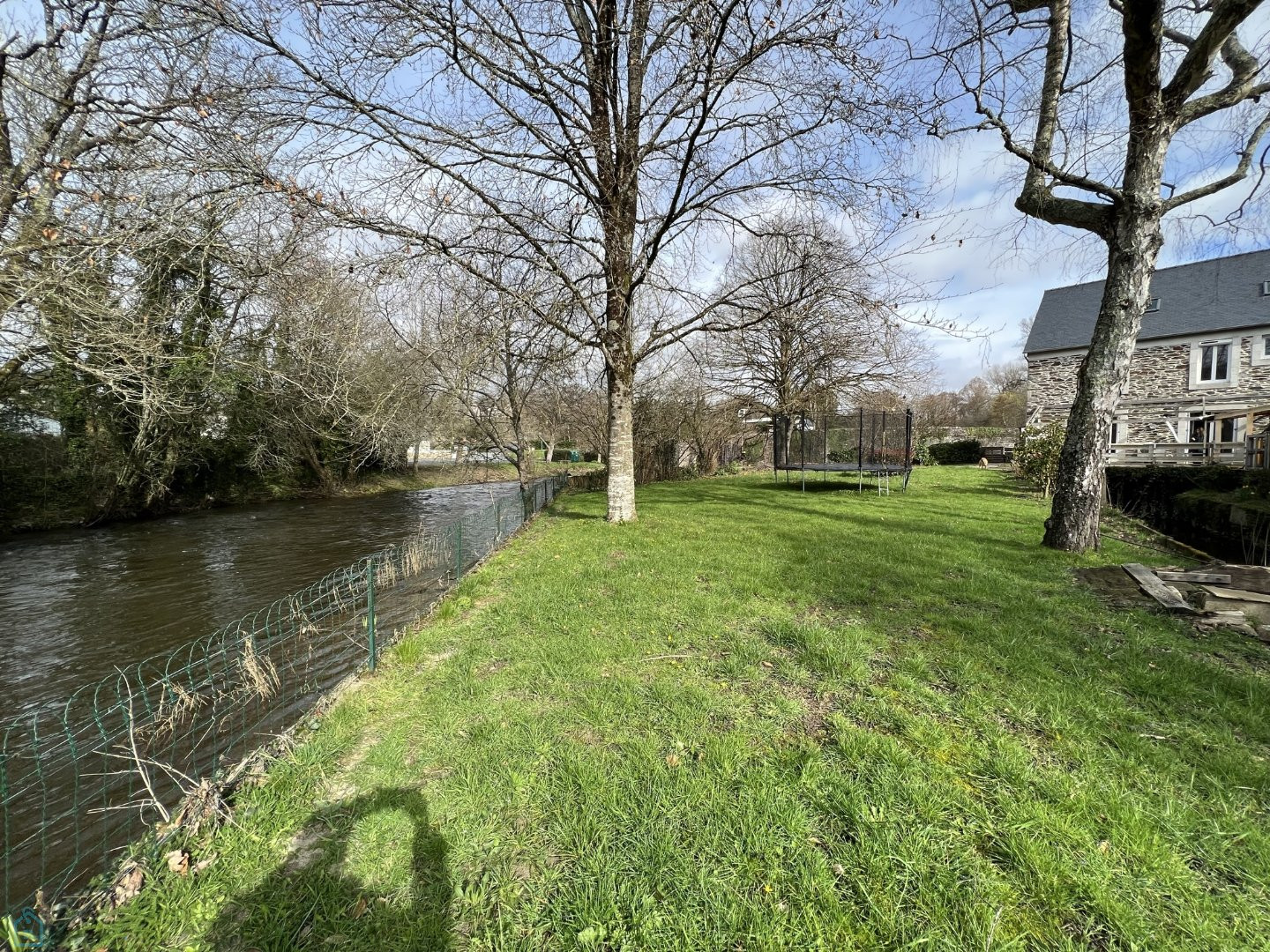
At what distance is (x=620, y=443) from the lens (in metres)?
8.39

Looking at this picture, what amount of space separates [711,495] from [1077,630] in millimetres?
9378

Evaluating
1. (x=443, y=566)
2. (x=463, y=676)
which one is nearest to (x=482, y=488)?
(x=443, y=566)

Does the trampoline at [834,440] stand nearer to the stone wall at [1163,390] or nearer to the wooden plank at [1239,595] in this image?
the stone wall at [1163,390]

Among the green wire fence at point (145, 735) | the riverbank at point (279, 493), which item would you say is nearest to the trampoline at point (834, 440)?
the riverbank at point (279, 493)

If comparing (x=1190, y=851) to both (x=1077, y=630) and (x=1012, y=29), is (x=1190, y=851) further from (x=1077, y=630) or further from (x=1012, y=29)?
(x=1012, y=29)

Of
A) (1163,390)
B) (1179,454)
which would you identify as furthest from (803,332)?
(1163,390)

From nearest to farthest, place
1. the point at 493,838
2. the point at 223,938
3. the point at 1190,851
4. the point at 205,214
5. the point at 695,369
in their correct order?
1. the point at 223,938
2. the point at 1190,851
3. the point at 493,838
4. the point at 205,214
5. the point at 695,369

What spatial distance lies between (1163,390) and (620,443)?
2738cm

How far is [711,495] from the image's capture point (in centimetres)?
1316

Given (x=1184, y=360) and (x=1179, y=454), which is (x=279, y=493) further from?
(x=1184, y=360)

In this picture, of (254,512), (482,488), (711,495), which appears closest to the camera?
(711,495)

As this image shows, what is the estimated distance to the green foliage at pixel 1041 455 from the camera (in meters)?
12.3

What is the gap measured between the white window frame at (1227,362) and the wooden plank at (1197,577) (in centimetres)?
2471

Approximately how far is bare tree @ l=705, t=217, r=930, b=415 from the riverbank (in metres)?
9.39
